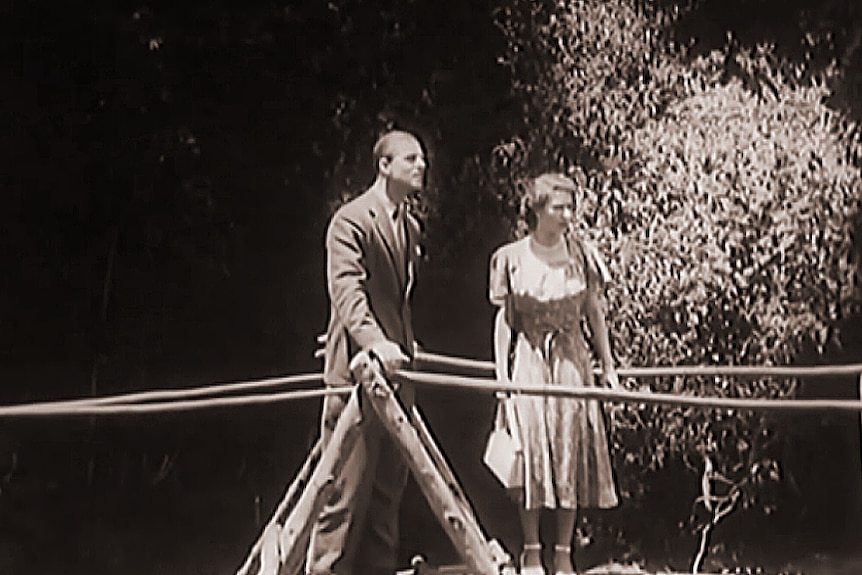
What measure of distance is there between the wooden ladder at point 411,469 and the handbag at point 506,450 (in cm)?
25

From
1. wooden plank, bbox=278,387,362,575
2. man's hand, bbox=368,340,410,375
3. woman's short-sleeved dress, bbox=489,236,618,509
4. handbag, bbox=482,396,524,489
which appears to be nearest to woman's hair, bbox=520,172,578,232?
woman's short-sleeved dress, bbox=489,236,618,509

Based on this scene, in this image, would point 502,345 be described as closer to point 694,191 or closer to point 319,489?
point 319,489

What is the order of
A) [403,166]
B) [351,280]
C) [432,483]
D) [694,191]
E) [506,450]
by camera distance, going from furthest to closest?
[694,191]
[506,450]
[403,166]
[351,280]
[432,483]

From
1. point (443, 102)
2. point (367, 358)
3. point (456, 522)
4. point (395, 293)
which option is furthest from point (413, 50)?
point (456, 522)

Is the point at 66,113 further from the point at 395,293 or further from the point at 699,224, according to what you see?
the point at 699,224

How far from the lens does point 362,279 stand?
273 cm

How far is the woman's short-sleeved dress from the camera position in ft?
9.59

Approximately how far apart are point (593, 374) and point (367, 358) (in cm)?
73

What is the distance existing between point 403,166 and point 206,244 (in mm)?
698

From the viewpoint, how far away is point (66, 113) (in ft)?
10.4

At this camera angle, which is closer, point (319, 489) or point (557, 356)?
point (319, 489)

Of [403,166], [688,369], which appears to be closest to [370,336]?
[403,166]

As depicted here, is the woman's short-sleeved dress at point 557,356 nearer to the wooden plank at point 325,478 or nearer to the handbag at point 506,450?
the handbag at point 506,450

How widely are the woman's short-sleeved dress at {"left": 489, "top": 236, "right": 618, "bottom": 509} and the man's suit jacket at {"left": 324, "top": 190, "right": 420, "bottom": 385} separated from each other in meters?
0.31
